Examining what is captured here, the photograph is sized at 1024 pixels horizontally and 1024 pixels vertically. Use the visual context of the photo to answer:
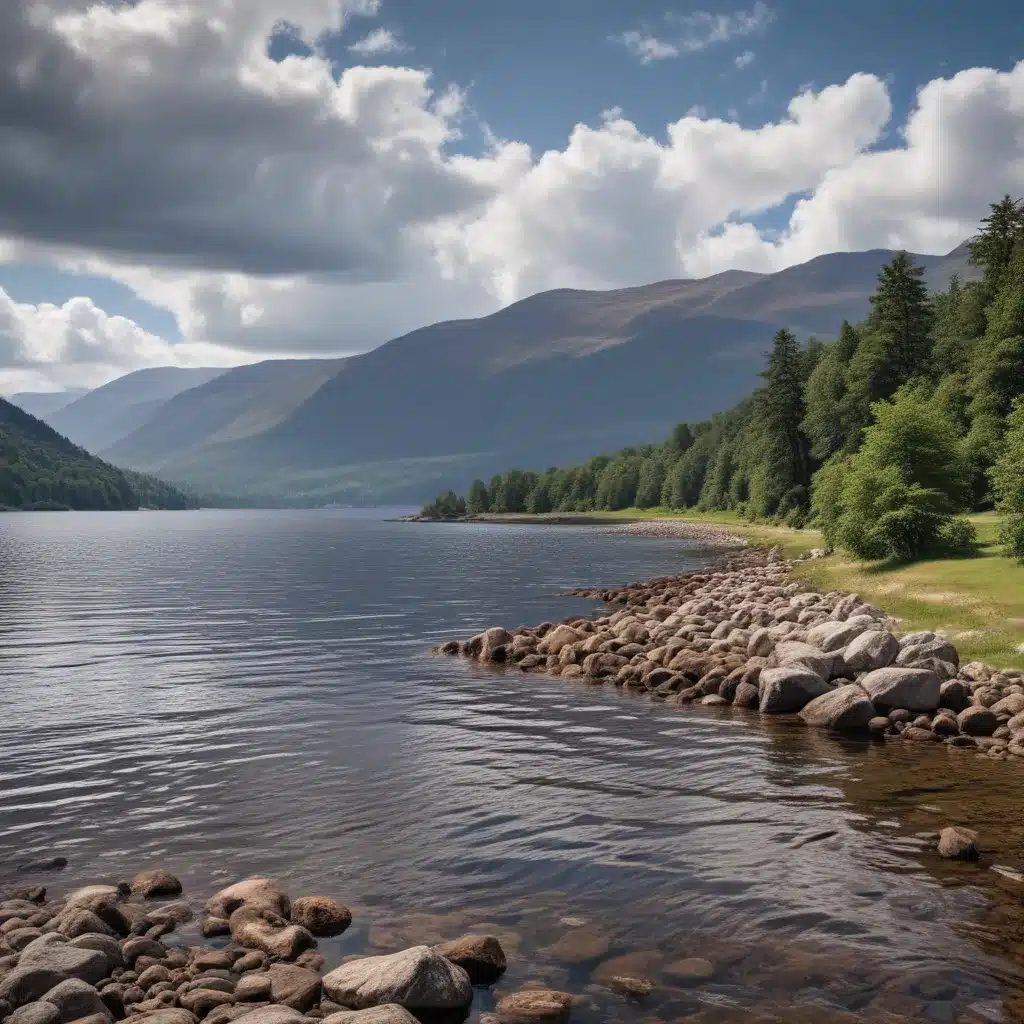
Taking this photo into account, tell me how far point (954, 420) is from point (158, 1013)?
281 ft

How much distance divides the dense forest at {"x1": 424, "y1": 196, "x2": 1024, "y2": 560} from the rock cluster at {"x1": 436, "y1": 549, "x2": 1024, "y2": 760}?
514 inches

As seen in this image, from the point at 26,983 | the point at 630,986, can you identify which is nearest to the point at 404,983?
the point at 630,986

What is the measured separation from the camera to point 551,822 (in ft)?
50.7

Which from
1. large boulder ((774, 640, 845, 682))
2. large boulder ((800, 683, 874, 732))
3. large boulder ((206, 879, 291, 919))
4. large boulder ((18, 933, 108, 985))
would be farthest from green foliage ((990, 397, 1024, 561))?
large boulder ((18, 933, 108, 985))

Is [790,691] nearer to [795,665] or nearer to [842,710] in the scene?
[795,665]

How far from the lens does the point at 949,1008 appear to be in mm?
9531

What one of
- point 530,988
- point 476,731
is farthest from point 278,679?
point 530,988

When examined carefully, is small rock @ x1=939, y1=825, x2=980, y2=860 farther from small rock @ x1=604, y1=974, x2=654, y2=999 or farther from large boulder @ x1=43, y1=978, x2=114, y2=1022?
large boulder @ x1=43, y1=978, x2=114, y2=1022

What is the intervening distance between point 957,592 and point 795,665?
17.2 m

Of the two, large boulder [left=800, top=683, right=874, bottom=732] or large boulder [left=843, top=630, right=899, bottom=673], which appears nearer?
large boulder [left=800, top=683, right=874, bottom=732]

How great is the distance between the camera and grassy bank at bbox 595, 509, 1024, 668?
93.8 feet

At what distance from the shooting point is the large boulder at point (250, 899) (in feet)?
38.4

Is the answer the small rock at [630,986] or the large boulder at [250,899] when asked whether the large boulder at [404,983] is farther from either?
the large boulder at [250,899]

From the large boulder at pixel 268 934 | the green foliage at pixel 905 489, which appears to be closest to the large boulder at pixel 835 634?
the large boulder at pixel 268 934
